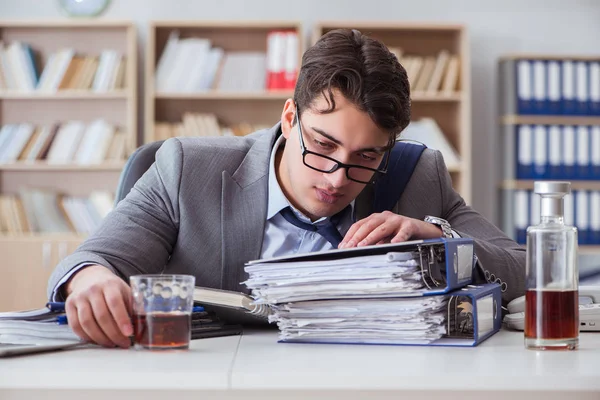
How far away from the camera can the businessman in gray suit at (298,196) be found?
142cm

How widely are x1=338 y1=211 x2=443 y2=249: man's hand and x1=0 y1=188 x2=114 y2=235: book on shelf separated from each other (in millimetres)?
3349

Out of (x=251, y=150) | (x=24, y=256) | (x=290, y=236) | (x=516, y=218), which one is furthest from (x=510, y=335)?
(x=24, y=256)

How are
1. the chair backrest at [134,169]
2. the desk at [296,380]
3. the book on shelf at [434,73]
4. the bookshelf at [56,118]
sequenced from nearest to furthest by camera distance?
the desk at [296,380], the chair backrest at [134,169], the bookshelf at [56,118], the book on shelf at [434,73]

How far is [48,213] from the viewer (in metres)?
4.47

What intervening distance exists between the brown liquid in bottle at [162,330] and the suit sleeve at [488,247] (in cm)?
55

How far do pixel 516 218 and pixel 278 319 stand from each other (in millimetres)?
3453

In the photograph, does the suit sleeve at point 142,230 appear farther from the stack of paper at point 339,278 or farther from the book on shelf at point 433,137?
the book on shelf at point 433,137

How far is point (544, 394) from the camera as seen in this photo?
0.85m

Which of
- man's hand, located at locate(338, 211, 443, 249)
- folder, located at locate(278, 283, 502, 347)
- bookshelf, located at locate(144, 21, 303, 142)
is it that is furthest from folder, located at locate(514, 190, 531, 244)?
folder, located at locate(278, 283, 502, 347)

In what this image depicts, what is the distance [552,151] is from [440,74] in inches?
29.4

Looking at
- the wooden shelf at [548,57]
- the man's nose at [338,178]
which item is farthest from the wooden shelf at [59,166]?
the man's nose at [338,178]

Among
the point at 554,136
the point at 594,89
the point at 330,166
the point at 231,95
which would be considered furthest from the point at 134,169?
the point at 594,89

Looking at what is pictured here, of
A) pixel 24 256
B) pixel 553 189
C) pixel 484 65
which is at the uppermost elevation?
pixel 484 65

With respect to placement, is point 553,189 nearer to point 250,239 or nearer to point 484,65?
point 250,239
